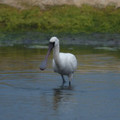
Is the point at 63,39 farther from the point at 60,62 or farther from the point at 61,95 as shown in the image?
the point at 61,95

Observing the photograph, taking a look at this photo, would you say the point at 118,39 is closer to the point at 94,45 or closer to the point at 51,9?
the point at 94,45

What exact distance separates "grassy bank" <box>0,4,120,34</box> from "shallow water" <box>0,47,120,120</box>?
8711mm

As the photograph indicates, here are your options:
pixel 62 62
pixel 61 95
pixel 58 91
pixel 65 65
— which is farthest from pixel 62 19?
pixel 61 95

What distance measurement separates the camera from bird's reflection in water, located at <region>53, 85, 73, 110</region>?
13.7m

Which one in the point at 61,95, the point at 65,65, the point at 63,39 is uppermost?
the point at 63,39

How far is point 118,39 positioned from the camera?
28859 millimetres

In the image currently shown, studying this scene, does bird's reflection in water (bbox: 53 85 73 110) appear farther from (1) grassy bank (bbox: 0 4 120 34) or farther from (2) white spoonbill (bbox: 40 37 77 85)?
(1) grassy bank (bbox: 0 4 120 34)

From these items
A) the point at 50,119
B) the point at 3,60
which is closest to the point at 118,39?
the point at 3,60

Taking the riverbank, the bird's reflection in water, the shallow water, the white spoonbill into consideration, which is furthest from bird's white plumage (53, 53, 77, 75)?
the riverbank

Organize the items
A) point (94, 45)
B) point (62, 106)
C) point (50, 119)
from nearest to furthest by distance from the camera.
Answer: point (50, 119) < point (62, 106) < point (94, 45)

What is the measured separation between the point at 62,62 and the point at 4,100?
2861mm

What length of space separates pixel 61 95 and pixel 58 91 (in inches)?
23.3

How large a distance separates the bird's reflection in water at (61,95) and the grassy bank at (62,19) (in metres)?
14.6

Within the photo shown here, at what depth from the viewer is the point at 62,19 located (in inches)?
1248
